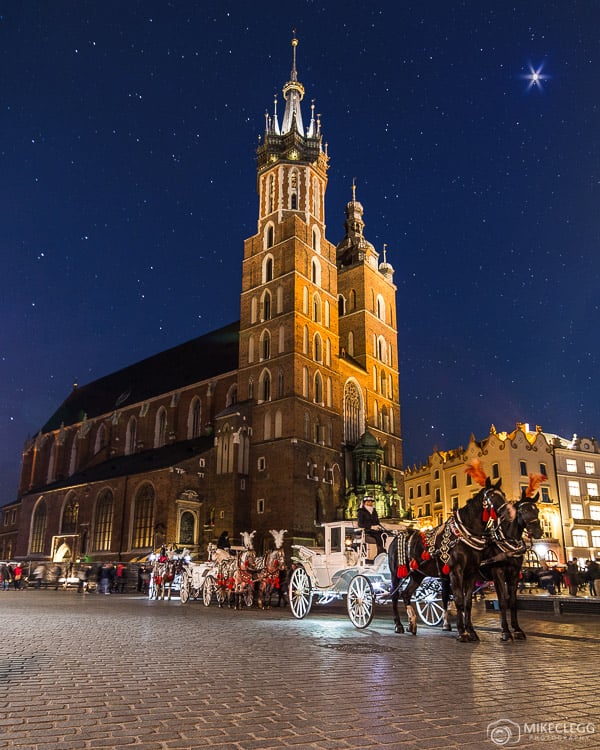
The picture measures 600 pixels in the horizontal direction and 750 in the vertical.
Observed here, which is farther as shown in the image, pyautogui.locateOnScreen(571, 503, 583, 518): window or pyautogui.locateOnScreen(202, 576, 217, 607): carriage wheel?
pyautogui.locateOnScreen(571, 503, 583, 518): window

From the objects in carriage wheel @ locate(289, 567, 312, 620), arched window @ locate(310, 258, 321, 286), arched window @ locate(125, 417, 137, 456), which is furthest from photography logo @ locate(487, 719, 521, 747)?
arched window @ locate(125, 417, 137, 456)

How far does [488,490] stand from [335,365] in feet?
113

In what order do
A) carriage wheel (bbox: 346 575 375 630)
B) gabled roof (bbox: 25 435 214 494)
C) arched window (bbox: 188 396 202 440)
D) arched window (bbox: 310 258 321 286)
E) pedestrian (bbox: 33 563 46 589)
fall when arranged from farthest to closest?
arched window (bbox: 188 396 202 440)
arched window (bbox: 310 258 321 286)
gabled roof (bbox: 25 435 214 494)
pedestrian (bbox: 33 563 46 589)
carriage wheel (bbox: 346 575 375 630)

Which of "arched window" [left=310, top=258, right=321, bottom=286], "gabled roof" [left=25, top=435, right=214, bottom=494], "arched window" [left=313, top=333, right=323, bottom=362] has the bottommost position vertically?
"gabled roof" [left=25, top=435, right=214, bottom=494]

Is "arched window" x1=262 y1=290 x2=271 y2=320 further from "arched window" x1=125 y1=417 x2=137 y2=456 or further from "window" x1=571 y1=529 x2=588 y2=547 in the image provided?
"window" x1=571 y1=529 x2=588 y2=547

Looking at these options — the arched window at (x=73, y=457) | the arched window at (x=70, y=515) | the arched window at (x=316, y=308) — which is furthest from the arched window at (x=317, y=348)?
the arched window at (x=73, y=457)

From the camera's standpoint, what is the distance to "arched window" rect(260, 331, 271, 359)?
43.5 metres

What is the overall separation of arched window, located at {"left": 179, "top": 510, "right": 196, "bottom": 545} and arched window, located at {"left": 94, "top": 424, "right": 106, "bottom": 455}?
1988 cm

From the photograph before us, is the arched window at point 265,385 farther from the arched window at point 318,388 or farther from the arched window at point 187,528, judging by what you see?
the arched window at point 187,528

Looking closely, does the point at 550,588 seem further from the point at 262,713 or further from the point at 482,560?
the point at 262,713

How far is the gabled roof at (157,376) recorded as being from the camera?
167ft

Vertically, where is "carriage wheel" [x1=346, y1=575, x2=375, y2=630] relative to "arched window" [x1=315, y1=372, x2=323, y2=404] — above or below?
below

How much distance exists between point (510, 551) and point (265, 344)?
112 feet

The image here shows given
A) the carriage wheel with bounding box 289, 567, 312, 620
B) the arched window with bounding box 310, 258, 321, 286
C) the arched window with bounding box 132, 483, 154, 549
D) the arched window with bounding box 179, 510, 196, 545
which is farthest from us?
the arched window with bounding box 310, 258, 321, 286
